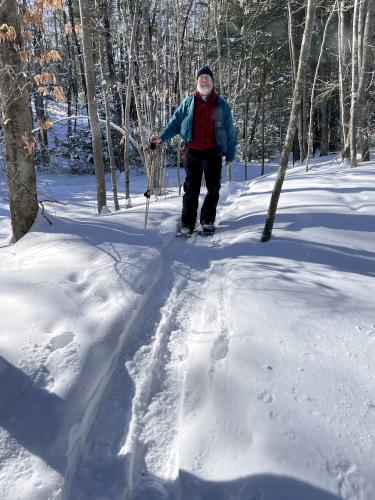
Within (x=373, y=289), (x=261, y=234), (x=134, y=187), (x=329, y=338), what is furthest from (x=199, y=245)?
(x=134, y=187)

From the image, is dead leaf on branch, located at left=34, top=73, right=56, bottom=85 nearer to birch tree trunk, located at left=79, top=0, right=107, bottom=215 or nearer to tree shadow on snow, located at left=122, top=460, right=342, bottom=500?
tree shadow on snow, located at left=122, top=460, right=342, bottom=500

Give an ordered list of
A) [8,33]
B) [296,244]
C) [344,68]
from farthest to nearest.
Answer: [344,68] < [296,244] < [8,33]

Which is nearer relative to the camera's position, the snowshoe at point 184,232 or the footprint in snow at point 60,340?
the footprint in snow at point 60,340

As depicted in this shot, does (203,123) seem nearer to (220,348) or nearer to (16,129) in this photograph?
(16,129)

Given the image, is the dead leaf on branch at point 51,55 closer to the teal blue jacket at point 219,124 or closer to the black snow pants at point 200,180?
the teal blue jacket at point 219,124

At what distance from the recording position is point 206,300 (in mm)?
3174

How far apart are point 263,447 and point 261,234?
3113 mm

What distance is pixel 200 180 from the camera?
5035mm

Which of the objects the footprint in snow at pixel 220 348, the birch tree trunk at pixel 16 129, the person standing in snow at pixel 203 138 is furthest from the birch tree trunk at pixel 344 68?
the footprint in snow at pixel 220 348

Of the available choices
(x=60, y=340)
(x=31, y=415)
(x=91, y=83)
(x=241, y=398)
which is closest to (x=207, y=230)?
(x=60, y=340)

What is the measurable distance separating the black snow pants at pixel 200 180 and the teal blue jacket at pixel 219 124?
14 cm

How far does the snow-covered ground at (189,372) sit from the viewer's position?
63.9 inches

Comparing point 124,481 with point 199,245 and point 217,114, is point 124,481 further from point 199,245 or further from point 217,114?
point 217,114

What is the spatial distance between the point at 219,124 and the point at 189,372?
3.39 m
